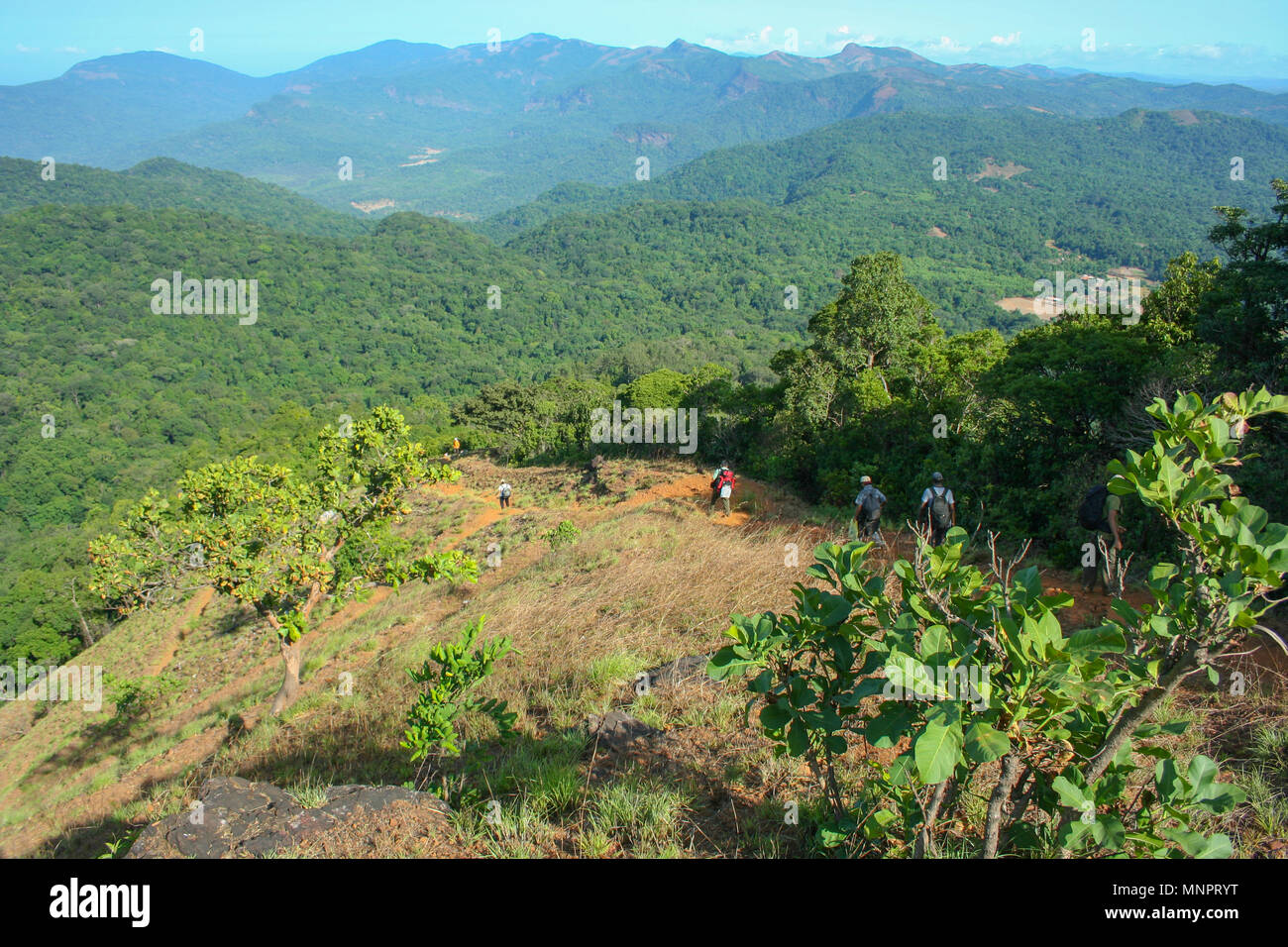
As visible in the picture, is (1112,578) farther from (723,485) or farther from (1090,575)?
(723,485)

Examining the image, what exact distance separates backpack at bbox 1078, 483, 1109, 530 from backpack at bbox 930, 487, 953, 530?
4.36 ft

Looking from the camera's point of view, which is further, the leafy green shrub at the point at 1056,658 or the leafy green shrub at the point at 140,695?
the leafy green shrub at the point at 140,695

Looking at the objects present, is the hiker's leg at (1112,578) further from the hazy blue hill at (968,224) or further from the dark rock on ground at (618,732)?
the hazy blue hill at (968,224)

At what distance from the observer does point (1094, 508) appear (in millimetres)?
7227

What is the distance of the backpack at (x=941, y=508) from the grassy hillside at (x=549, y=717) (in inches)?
61.8

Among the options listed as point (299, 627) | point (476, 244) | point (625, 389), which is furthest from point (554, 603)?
point (476, 244)

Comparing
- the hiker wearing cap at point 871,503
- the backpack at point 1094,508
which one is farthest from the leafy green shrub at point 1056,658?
the hiker wearing cap at point 871,503

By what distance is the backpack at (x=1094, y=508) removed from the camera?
23.7 feet

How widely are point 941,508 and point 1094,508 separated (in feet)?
4.91

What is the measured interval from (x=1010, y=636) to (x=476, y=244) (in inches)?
6600

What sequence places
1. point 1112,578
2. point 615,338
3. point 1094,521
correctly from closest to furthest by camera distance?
1. point 1112,578
2. point 1094,521
3. point 615,338

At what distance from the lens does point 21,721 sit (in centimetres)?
1789

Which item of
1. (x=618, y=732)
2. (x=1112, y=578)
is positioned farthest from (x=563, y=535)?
(x=1112, y=578)

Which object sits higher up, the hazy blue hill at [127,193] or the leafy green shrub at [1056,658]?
the hazy blue hill at [127,193]
